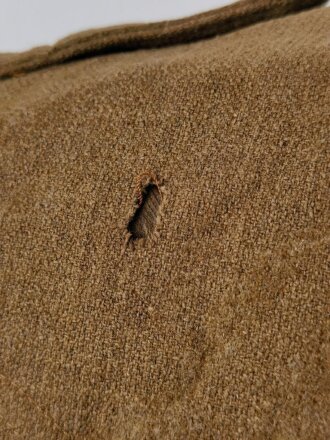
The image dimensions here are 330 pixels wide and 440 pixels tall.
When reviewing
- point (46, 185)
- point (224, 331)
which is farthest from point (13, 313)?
point (224, 331)

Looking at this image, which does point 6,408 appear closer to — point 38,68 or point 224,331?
point 224,331

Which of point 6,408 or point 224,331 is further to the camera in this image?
point 6,408

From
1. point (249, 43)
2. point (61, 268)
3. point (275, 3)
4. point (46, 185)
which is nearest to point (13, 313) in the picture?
point (61, 268)

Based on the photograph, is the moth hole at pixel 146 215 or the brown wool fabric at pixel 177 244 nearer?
the brown wool fabric at pixel 177 244

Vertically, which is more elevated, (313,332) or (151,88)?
(151,88)

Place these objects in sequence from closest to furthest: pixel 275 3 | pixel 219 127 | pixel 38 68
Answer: pixel 219 127 → pixel 275 3 → pixel 38 68

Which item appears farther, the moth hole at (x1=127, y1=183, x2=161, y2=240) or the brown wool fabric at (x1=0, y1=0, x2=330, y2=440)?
the moth hole at (x1=127, y1=183, x2=161, y2=240)

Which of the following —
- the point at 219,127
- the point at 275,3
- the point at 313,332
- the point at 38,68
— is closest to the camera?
the point at 313,332

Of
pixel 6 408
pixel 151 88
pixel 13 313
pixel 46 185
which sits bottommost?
pixel 6 408
